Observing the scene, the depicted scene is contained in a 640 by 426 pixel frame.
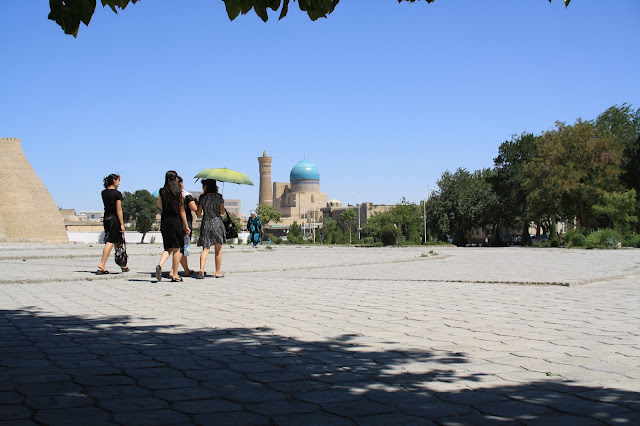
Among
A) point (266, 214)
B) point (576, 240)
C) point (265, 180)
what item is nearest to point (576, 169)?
point (576, 240)

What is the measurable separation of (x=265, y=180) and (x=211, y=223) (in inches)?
5379

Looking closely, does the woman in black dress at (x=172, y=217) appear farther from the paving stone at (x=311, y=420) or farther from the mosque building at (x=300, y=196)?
the mosque building at (x=300, y=196)

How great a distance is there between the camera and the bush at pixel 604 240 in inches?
1008

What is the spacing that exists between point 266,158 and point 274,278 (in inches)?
5449

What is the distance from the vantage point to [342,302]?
708cm

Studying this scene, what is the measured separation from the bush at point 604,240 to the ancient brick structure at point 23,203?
4538 cm

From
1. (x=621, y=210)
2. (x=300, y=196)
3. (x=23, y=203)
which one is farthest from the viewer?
(x=300, y=196)

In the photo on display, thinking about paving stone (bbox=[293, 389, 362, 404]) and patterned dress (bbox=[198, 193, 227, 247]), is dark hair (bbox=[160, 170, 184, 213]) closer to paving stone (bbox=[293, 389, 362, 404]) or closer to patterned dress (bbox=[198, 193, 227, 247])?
patterned dress (bbox=[198, 193, 227, 247])

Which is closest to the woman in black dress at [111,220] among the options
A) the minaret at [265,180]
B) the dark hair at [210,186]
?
the dark hair at [210,186]

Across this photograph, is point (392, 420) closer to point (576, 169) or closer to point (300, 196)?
point (576, 169)

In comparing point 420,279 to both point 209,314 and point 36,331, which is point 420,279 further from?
point 36,331

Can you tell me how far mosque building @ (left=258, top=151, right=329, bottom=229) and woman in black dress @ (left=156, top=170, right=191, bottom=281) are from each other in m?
105

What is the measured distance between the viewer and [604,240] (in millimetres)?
26125

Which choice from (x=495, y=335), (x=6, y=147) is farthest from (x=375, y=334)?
(x=6, y=147)
